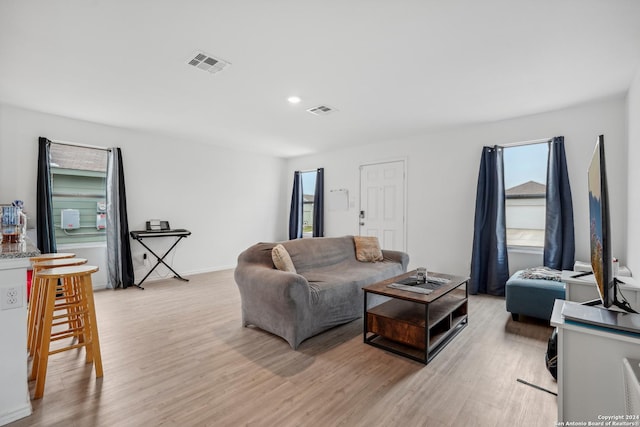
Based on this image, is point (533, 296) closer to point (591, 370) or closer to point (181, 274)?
point (591, 370)

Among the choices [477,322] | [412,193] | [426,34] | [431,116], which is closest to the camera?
[426,34]

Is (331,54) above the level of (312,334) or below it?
above

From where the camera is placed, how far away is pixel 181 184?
5.32 metres

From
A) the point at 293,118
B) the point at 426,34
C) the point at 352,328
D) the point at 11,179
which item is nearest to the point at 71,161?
the point at 11,179

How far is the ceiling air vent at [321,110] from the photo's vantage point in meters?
3.71

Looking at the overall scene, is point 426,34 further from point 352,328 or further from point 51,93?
point 51,93

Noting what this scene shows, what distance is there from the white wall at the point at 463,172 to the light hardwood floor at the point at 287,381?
1637 mm

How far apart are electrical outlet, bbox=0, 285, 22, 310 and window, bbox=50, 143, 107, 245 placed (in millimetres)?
3182

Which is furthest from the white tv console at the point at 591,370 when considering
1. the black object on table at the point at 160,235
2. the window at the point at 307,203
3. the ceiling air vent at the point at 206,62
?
the window at the point at 307,203

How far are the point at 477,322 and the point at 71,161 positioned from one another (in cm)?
579

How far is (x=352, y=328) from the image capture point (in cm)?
294

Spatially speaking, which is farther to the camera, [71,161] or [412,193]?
[412,193]

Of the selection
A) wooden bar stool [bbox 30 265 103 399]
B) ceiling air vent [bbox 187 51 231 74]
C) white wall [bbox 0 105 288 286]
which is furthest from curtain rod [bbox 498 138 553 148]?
wooden bar stool [bbox 30 265 103 399]

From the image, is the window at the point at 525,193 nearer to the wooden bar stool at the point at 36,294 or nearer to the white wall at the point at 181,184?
the white wall at the point at 181,184
